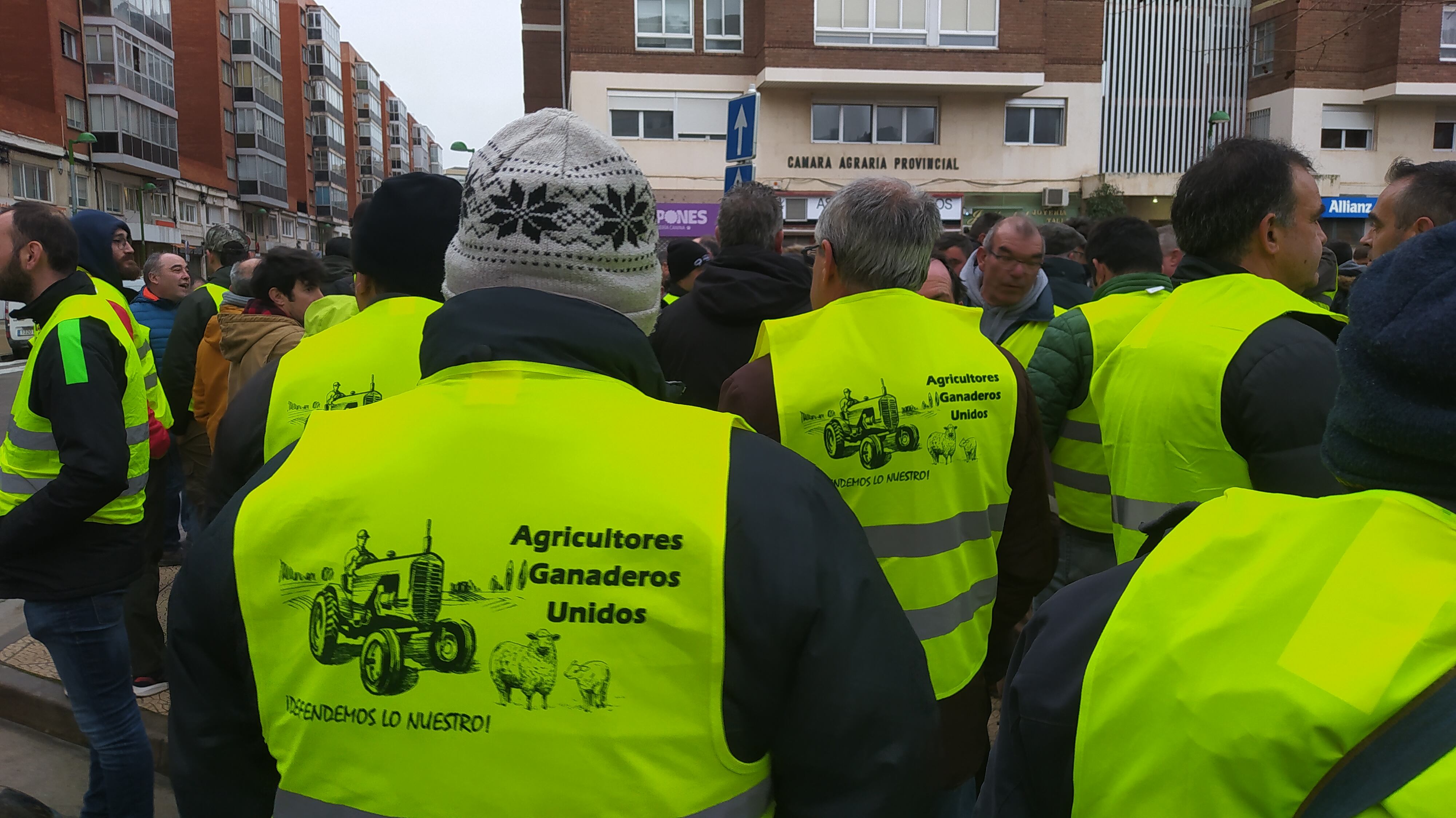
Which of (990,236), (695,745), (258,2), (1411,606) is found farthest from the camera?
(258,2)

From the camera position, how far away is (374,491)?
3.95ft

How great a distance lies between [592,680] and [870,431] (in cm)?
153

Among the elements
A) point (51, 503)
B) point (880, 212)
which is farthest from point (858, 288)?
point (51, 503)

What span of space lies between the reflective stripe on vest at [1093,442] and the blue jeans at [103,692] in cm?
344

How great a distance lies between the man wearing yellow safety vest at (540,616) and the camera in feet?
→ 3.79

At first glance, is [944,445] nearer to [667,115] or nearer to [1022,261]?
[1022,261]

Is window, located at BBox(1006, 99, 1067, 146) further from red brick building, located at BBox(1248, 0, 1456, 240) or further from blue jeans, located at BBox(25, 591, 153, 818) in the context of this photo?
blue jeans, located at BBox(25, 591, 153, 818)

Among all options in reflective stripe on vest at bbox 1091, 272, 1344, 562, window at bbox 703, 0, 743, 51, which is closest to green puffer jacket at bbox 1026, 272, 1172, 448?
reflective stripe on vest at bbox 1091, 272, 1344, 562

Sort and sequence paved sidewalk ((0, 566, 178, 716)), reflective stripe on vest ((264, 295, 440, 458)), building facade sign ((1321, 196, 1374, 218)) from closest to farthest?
reflective stripe on vest ((264, 295, 440, 458)), paved sidewalk ((0, 566, 178, 716)), building facade sign ((1321, 196, 1374, 218))

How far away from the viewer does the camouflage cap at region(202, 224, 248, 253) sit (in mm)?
7633

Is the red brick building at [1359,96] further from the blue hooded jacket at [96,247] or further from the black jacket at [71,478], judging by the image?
the black jacket at [71,478]

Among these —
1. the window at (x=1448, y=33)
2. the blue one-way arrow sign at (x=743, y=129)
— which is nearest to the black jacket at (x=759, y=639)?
the blue one-way arrow sign at (x=743, y=129)

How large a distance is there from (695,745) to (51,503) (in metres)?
2.86

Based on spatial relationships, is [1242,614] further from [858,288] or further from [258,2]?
[258,2]
